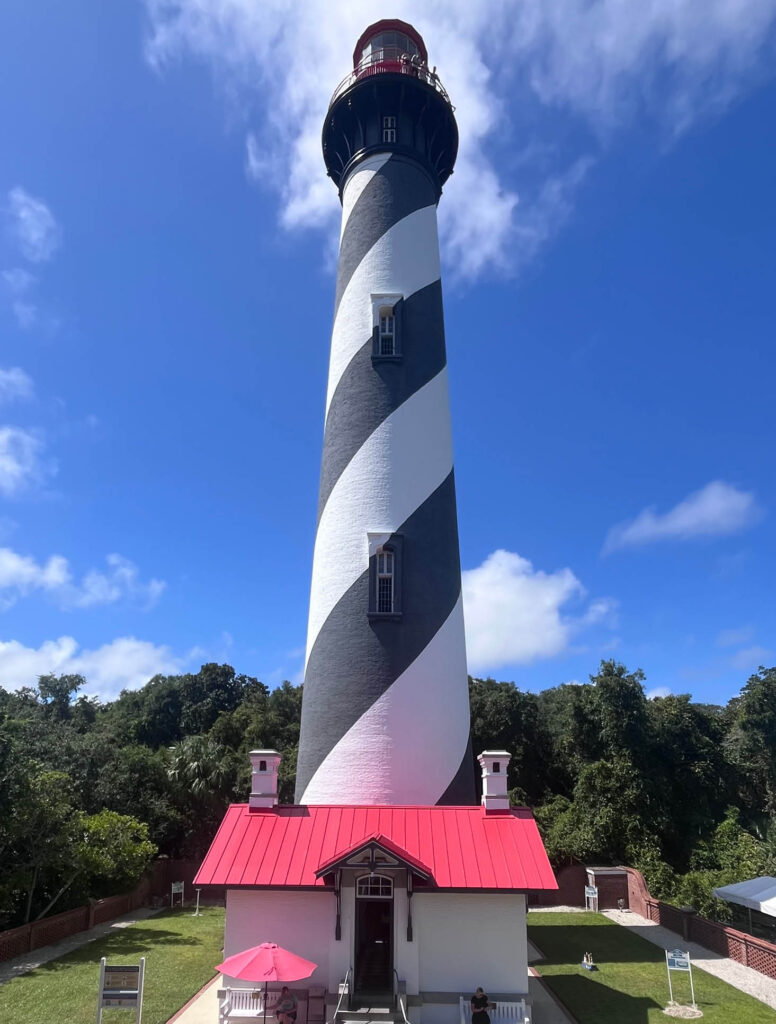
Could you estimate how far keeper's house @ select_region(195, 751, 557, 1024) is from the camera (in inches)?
424

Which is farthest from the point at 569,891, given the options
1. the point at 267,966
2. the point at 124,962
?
the point at 267,966

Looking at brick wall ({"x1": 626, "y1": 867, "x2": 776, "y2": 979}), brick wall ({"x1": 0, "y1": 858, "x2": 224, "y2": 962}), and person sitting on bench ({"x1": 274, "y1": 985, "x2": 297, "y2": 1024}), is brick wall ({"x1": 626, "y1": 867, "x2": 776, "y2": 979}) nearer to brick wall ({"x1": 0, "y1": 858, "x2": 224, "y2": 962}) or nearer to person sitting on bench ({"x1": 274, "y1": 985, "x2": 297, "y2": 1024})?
person sitting on bench ({"x1": 274, "y1": 985, "x2": 297, "y2": 1024})

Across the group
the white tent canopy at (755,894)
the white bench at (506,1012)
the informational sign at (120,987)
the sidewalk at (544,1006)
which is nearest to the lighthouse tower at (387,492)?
the white bench at (506,1012)

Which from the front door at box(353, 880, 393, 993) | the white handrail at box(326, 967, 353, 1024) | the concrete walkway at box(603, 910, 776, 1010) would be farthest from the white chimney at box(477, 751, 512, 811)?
the concrete walkway at box(603, 910, 776, 1010)

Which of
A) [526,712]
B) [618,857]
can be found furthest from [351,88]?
[526,712]

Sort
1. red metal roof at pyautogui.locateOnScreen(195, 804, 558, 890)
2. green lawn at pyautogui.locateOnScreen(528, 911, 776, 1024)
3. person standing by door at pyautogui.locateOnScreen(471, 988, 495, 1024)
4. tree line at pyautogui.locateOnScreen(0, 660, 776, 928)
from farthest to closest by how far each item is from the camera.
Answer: tree line at pyautogui.locateOnScreen(0, 660, 776, 928)
green lawn at pyautogui.locateOnScreen(528, 911, 776, 1024)
red metal roof at pyautogui.locateOnScreen(195, 804, 558, 890)
person standing by door at pyautogui.locateOnScreen(471, 988, 495, 1024)

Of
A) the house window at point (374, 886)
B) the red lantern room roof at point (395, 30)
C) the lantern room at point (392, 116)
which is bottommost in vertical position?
the house window at point (374, 886)

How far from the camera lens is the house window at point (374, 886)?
11242 millimetres

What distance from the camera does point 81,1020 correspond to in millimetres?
11188

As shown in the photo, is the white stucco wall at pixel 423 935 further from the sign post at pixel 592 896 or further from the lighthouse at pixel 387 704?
the sign post at pixel 592 896

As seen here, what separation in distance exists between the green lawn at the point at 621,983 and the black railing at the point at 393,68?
64.4 ft

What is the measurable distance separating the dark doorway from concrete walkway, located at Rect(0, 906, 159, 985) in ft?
23.8

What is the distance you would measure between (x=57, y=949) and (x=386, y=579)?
477 inches

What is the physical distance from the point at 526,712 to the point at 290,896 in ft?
81.6
